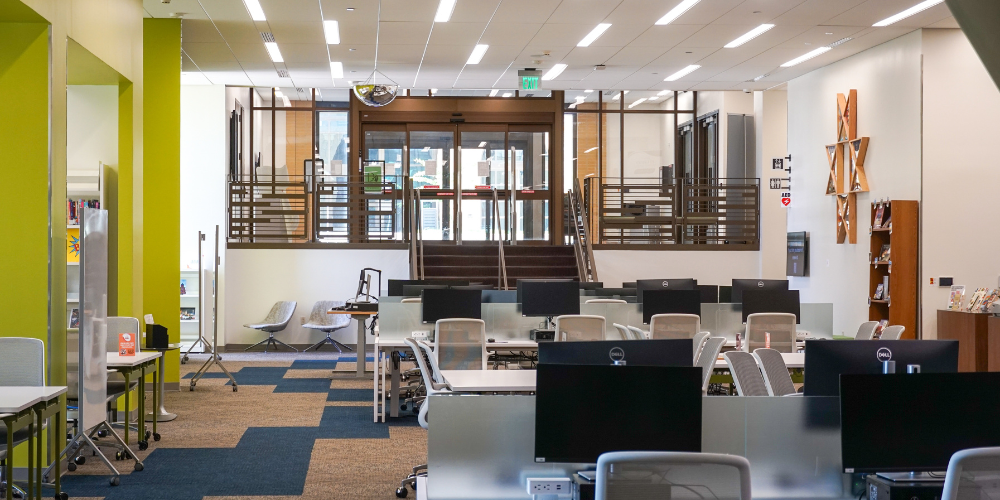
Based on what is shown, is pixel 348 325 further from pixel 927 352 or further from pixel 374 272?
pixel 927 352

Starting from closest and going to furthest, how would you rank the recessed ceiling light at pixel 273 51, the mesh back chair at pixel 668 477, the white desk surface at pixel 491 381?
the mesh back chair at pixel 668 477 → the white desk surface at pixel 491 381 → the recessed ceiling light at pixel 273 51

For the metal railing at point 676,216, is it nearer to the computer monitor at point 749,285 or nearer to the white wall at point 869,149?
the white wall at point 869,149

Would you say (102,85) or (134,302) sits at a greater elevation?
(102,85)

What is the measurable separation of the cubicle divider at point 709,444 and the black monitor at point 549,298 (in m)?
5.49

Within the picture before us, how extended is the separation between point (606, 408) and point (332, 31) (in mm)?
8867

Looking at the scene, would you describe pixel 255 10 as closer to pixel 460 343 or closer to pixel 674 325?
pixel 460 343

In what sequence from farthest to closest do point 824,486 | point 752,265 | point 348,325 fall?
point 752,265 → point 348,325 → point 824,486

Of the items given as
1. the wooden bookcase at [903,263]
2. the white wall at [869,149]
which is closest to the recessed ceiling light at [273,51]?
the white wall at [869,149]

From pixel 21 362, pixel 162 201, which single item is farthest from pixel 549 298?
pixel 21 362

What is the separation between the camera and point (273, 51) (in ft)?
38.6

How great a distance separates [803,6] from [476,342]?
5228 mm

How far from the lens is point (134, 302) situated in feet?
26.2

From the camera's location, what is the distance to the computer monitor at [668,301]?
8.34m

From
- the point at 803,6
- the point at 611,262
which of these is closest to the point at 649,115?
the point at 611,262
